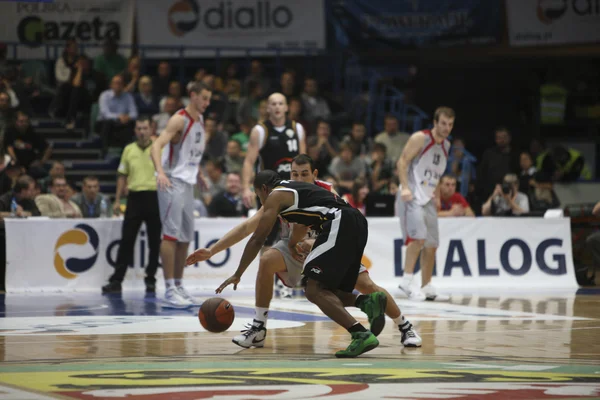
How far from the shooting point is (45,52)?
2058 cm

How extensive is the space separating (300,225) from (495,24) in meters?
14.1

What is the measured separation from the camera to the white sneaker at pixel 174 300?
11023mm

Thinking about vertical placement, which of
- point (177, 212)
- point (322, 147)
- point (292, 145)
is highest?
point (322, 147)

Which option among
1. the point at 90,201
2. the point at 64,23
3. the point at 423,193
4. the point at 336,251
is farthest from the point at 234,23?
the point at 336,251

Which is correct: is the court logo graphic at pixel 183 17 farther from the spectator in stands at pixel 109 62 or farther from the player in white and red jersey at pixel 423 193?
the player in white and red jersey at pixel 423 193

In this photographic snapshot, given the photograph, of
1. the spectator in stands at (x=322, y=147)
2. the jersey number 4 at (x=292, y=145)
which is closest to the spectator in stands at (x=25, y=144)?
the spectator in stands at (x=322, y=147)

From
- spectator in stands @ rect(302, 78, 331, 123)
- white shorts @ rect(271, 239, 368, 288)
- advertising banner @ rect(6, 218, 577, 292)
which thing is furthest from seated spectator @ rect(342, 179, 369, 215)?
white shorts @ rect(271, 239, 368, 288)

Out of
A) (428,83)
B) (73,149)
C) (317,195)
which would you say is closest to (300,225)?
(317,195)

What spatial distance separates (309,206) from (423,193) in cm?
494

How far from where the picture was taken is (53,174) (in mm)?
14969

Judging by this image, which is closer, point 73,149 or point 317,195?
point 317,195

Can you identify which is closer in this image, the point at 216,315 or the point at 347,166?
the point at 216,315

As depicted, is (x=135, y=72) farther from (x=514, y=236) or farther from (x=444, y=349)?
(x=444, y=349)

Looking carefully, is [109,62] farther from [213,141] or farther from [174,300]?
[174,300]
